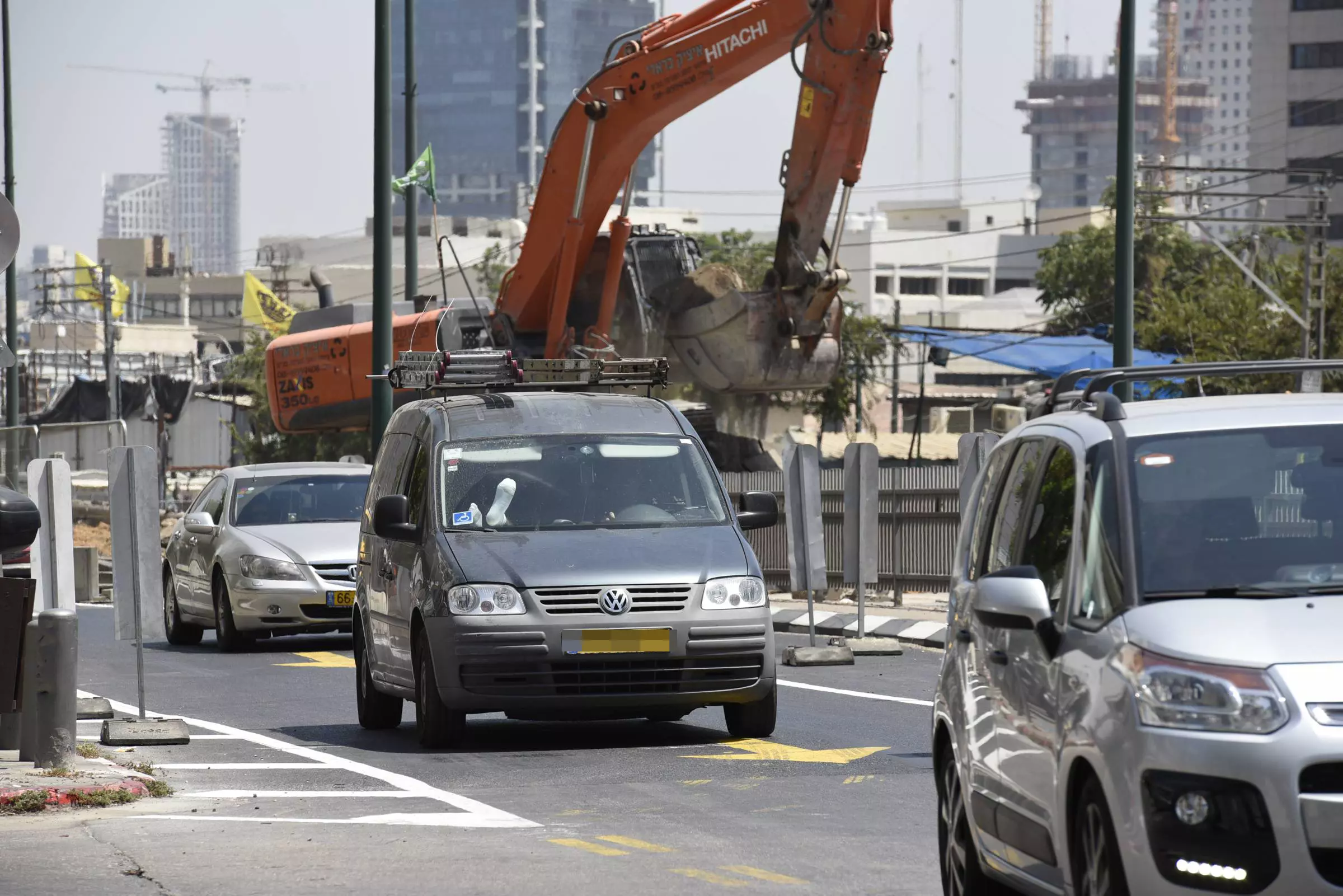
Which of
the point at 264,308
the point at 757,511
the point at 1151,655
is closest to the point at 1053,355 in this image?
the point at 757,511

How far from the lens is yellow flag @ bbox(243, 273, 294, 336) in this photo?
94.2m

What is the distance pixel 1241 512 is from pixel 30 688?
6722mm

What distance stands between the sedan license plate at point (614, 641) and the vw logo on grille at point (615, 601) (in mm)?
98

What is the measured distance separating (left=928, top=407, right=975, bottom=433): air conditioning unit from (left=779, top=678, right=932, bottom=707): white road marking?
49.9 meters

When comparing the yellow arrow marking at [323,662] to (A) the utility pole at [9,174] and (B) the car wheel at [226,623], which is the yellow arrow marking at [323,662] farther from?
(A) the utility pole at [9,174]

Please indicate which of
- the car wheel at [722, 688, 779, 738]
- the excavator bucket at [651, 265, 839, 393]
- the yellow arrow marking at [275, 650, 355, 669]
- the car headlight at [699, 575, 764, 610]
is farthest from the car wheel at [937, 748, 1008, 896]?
the excavator bucket at [651, 265, 839, 393]

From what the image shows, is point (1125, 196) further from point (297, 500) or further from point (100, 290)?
point (100, 290)

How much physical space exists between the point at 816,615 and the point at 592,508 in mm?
10383

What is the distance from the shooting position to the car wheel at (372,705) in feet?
44.9

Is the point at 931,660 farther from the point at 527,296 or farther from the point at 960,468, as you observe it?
the point at 527,296

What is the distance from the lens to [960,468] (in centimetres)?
2008

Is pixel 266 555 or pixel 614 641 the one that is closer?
pixel 614 641

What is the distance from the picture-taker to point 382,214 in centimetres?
2403

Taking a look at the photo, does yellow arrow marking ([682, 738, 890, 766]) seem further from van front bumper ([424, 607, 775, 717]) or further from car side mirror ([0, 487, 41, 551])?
car side mirror ([0, 487, 41, 551])
